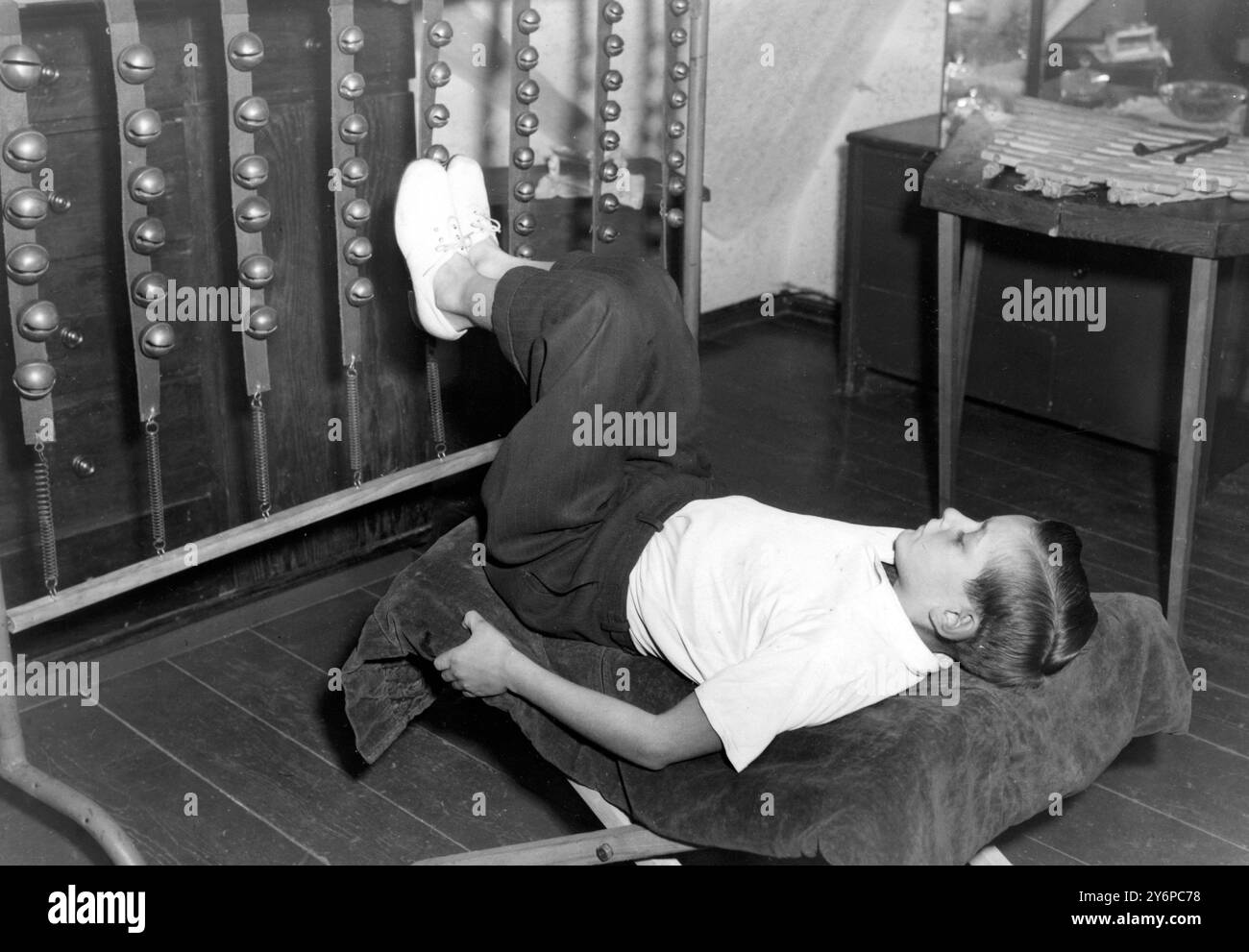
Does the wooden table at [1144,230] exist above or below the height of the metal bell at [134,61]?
below

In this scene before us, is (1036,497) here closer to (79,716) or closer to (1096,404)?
(1096,404)

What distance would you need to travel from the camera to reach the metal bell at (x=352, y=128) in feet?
6.51

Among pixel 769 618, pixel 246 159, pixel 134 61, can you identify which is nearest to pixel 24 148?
pixel 134 61

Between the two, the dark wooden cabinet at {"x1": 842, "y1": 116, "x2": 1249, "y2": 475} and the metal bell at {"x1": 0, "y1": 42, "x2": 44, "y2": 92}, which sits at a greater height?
the metal bell at {"x1": 0, "y1": 42, "x2": 44, "y2": 92}

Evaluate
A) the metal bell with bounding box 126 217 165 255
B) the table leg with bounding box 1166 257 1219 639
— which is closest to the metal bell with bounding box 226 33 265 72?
the metal bell with bounding box 126 217 165 255

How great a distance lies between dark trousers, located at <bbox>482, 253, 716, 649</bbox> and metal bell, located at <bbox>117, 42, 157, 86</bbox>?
0.50m

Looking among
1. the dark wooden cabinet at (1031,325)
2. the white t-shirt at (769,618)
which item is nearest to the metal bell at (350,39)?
the white t-shirt at (769,618)

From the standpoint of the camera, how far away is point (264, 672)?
8.07 feet

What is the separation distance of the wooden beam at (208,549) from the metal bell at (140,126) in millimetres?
518

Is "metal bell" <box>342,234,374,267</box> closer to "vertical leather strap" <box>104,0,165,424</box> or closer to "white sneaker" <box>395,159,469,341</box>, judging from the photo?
"white sneaker" <box>395,159,469,341</box>

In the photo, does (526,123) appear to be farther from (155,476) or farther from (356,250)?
(155,476)

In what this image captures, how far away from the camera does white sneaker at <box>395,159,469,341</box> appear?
2.04 metres

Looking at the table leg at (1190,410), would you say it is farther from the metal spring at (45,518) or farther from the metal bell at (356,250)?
the metal spring at (45,518)
